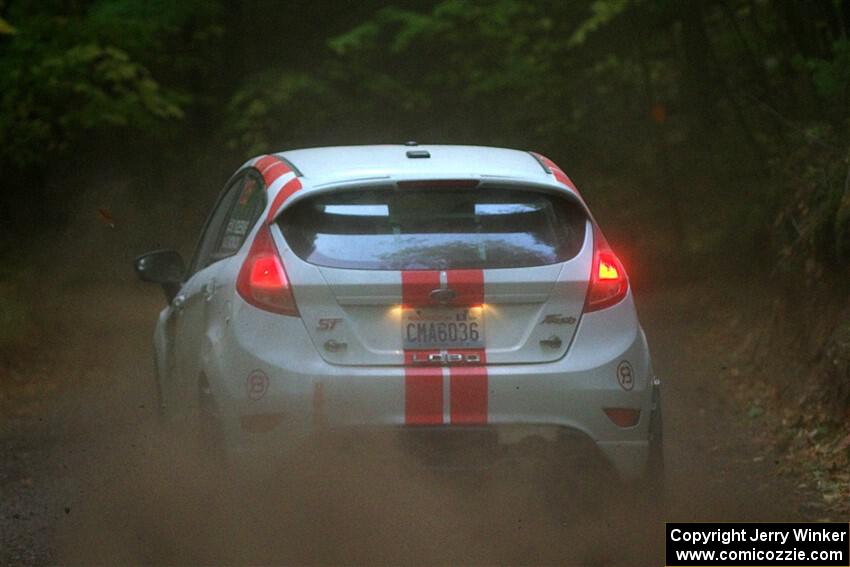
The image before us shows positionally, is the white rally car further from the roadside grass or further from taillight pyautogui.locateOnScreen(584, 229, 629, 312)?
the roadside grass

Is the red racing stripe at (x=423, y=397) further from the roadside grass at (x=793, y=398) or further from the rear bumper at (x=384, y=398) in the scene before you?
the roadside grass at (x=793, y=398)

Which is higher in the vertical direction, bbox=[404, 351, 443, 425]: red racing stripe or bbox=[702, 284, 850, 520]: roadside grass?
bbox=[404, 351, 443, 425]: red racing stripe

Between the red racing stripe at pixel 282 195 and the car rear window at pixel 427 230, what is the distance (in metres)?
0.06

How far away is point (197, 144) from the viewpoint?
20.6 m

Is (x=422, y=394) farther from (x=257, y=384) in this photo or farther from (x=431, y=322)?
(x=257, y=384)

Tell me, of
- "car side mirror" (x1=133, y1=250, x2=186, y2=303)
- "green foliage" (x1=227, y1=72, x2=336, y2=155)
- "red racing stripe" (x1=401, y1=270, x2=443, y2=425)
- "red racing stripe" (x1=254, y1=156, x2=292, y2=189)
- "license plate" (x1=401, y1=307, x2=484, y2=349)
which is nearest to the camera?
"red racing stripe" (x1=401, y1=270, x2=443, y2=425)

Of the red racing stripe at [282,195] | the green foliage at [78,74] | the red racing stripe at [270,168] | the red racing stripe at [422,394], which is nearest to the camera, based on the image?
the red racing stripe at [422,394]

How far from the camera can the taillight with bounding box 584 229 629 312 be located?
6.74 metres

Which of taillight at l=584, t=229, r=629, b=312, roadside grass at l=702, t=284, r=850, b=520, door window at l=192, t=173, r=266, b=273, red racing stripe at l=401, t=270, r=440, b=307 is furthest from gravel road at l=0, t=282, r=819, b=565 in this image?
door window at l=192, t=173, r=266, b=273

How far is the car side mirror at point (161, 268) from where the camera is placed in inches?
344

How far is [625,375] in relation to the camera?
6738mm

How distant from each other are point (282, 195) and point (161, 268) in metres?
2.07

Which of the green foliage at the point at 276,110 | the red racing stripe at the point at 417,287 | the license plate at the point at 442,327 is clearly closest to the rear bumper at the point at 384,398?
the license plate at the point at 442,327

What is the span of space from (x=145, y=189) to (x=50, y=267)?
1758 millimetres
